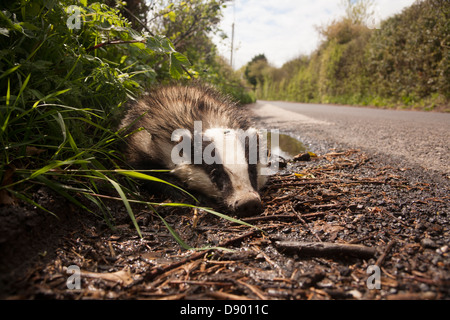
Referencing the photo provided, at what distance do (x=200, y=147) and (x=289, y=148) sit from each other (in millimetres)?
2163

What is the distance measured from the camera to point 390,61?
12656 millimetres

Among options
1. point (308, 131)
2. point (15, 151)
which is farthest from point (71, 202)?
point (308, 131)

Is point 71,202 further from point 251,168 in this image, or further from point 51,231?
point 251,168

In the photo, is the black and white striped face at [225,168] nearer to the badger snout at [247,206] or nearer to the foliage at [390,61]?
the badger snout at [247,206]

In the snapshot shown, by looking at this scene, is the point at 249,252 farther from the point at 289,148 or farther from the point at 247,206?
the point at 289,148

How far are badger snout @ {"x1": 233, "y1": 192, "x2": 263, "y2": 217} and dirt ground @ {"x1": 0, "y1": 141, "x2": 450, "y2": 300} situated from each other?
7 centimetres

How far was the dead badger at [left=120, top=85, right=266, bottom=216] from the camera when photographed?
81.5 inches

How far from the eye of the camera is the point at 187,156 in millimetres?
2301

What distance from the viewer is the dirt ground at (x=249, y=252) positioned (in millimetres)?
1100

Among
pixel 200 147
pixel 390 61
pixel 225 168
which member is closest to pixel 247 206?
pixel 225 168

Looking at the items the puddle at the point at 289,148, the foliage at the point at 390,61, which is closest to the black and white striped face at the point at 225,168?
the puddle at the point at 289,148

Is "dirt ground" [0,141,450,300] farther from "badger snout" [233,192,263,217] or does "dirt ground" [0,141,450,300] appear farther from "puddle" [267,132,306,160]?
"puddle" [267,132,306,160]

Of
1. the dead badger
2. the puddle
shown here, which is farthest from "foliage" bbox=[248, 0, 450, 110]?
the dead badger
